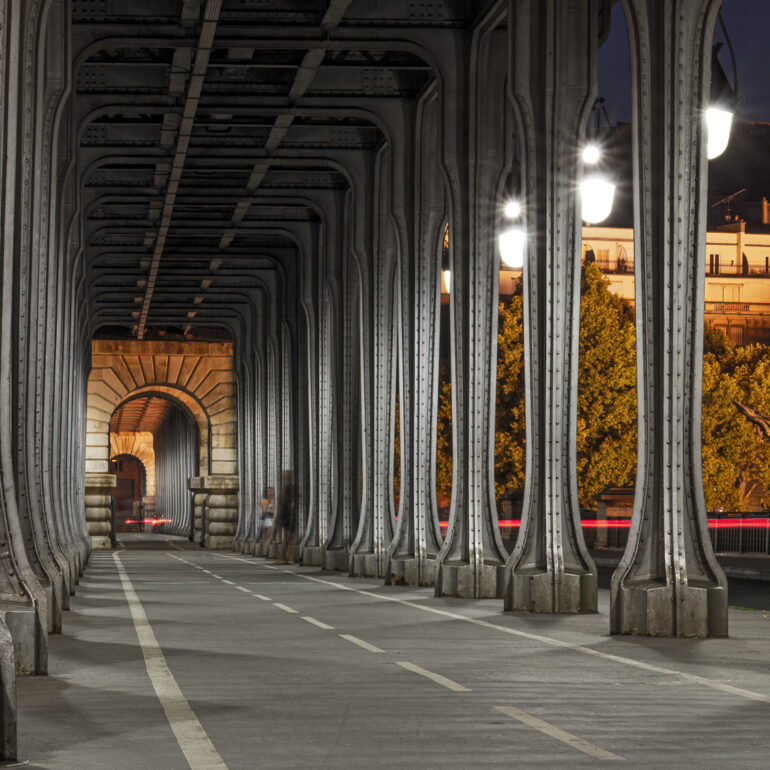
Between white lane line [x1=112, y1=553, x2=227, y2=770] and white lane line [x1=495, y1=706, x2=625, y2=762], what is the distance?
1.94 metres

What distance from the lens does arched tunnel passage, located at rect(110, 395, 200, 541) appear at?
321 ft

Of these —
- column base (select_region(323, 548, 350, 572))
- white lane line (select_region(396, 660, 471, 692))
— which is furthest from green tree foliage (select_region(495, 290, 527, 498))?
white lane line (select_region(396, 660, 471, 692))

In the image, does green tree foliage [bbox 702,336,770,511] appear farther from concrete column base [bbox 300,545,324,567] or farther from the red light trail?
concrete column base [bbox 300,545,324,567]

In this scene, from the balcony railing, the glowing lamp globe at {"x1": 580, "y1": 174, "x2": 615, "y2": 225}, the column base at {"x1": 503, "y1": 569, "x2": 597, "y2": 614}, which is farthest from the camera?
the balcony railing

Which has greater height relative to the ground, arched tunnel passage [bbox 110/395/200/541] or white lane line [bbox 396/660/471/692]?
arched tunnel passage [bbox 110/395/200/541]

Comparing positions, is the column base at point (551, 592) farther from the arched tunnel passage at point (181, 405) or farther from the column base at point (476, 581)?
the arched tunnel passage at point (181, 405)

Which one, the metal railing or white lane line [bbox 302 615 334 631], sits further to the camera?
the metal railing

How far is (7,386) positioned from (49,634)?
194 inches

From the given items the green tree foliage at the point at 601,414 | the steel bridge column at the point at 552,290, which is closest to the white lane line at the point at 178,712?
the steel bridge column at the point at 552,290

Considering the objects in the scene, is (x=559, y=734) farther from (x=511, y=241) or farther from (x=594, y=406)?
(x=594, y=406)

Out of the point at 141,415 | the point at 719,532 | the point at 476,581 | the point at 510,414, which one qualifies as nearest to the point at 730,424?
the point at 510,414

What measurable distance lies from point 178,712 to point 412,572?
60.9 feet

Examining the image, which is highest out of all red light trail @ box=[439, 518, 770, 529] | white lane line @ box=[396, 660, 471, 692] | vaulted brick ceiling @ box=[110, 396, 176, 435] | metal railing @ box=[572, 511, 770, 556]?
vaulted brick ceiling @ box=[110, 396, 176, 435]

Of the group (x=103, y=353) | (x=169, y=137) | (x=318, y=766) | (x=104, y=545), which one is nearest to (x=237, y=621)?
(x=318, y=766)
